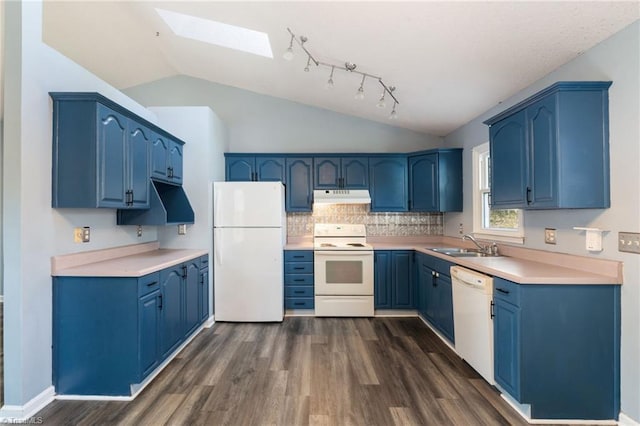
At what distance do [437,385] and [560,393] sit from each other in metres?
0.75

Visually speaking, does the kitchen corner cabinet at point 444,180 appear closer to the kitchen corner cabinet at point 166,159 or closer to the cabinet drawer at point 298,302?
the cabinet drawer at point 298,302

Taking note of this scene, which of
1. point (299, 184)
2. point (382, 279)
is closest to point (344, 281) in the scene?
point (382, 279)

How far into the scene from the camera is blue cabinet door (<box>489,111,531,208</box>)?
2.21m

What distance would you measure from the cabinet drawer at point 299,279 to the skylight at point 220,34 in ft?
8.47

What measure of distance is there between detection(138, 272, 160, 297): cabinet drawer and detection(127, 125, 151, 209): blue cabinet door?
0.63 meters

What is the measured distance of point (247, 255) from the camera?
11.4ft

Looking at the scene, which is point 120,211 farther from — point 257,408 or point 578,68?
point 578,68

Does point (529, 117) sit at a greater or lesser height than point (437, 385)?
greater

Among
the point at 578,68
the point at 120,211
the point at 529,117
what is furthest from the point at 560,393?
the point at 120,211

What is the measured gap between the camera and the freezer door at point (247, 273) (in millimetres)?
3473


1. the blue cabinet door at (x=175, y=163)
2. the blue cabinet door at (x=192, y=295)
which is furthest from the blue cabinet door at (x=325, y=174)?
the blue cabinet door at (x=192, y=295)

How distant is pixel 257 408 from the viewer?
1960 mm

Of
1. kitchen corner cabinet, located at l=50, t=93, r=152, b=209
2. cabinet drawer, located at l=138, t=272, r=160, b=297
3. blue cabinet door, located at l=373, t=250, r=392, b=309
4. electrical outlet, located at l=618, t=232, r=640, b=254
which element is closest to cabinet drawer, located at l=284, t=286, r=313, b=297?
blue cabinet door, located at l=373, t=250, r=392, b=309

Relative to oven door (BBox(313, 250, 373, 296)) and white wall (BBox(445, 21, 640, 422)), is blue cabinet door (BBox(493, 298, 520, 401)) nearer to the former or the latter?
white wall (BBox(445, 21, 640, 422))
